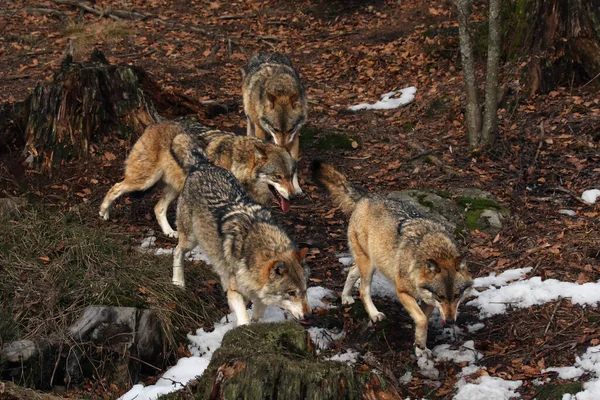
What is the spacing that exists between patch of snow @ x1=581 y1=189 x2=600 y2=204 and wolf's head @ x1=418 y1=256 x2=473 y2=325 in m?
3.54

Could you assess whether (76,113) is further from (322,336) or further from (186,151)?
(322,336)

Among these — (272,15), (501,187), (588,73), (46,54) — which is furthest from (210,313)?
(272,15)

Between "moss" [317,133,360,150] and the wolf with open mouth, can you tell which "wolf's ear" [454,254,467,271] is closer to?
the wolf with open mouth

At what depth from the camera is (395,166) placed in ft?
39.9

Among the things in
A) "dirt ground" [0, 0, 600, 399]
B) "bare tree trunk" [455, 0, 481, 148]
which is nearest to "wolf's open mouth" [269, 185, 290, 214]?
"dirt ground" [0, 0, 600, 399]

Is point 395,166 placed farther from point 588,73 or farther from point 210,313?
point 210,313

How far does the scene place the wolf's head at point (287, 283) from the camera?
24.2ft

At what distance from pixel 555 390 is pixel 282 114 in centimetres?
707

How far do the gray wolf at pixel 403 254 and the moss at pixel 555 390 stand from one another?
1048 millimetres

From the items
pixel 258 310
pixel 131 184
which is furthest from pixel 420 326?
pixel 131 184

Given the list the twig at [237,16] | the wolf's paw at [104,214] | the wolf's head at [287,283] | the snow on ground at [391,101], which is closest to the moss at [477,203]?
the wolf's head at [287,283]

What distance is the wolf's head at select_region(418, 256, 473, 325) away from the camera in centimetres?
723

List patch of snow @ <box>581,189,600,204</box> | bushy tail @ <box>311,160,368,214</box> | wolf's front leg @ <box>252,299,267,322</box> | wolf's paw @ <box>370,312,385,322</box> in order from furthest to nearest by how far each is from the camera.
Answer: patch of snow @ <box>581,189,600,204</box> → bushy tail @ <box>311,160,368,214</box> → wolf's paw @ <box>370,312,385,322</box> → wolf's front leg @ <box>252,299,267,322</box>

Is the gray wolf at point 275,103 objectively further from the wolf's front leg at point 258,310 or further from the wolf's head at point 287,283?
the wolf's head at point 287,283
